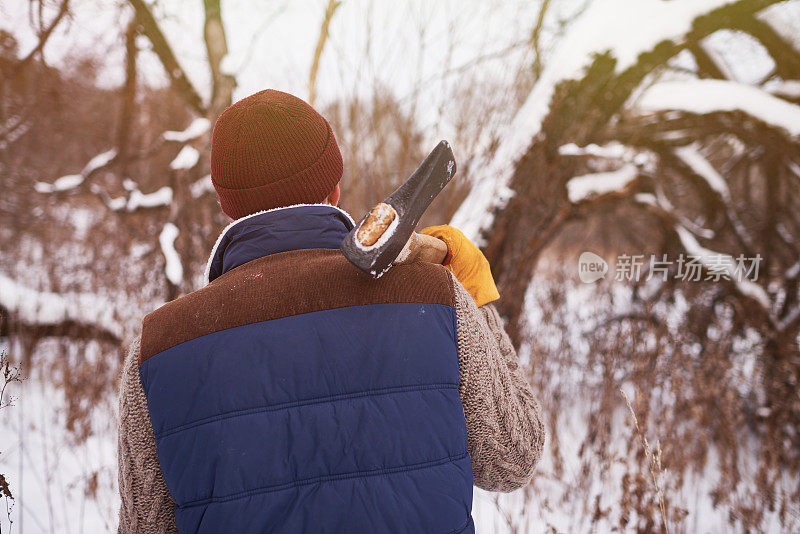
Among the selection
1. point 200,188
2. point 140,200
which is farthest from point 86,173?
point 200,188

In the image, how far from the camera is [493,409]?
949 millimetres

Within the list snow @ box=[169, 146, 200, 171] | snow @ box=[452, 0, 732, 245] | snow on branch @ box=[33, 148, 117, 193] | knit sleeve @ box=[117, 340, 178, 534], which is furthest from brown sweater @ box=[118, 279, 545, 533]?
snow on branch @ box=[33, 148, 117, 193]

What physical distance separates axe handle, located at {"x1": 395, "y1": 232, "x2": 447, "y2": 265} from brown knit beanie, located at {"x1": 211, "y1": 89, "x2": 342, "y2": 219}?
226 millimetres

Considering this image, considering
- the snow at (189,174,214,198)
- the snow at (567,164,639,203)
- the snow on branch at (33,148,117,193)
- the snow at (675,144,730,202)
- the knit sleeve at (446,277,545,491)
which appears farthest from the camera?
the snow on branch at (33,148,117,193)

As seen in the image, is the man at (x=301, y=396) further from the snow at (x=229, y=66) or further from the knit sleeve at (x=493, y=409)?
the snow at (x=229, y=66)

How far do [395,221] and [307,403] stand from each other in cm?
34

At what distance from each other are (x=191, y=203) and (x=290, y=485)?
3993mm

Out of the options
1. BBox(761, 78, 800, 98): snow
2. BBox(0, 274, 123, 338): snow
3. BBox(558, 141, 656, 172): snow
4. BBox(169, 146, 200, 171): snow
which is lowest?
BBox(0, 274, 123, 338): snow

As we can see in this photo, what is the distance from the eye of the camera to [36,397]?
10.1 feet

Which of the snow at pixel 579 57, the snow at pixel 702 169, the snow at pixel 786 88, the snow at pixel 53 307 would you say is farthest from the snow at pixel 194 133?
the snow at pixel 786 88

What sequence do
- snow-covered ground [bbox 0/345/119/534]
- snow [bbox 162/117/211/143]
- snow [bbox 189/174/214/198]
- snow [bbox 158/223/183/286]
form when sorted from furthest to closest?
snow [bbox 189/174/214/198], snow [bbox 162/117/211/143], snow [bbox 158/223/183/286], snow-covered ground [bbox 0/345/119/534]

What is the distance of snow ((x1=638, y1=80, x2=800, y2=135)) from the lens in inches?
110

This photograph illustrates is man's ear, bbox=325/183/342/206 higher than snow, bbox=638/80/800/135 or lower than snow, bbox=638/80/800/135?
lower

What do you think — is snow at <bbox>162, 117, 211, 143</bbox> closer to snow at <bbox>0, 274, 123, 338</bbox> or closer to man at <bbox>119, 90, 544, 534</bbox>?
snow at <bbox>0, 274, 123, 338</bbox>
